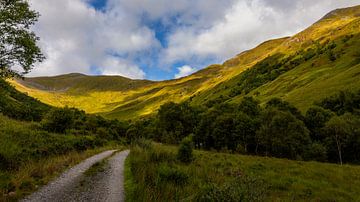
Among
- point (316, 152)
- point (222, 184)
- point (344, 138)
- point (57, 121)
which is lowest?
point (316, 152)

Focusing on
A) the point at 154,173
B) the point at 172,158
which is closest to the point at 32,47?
the point at 154,173

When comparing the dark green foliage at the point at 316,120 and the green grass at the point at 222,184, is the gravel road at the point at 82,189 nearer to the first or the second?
the green grass at the point at 222,184

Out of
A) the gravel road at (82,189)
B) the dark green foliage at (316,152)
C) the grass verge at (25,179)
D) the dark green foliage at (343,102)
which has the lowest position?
the dark green foliage at (316,152)

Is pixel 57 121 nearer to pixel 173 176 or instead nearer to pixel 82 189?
pixel 82 189

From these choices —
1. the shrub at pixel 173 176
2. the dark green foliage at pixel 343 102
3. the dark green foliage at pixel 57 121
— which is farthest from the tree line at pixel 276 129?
the shrub at pixel 173 176

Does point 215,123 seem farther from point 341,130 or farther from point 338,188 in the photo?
point 338,188

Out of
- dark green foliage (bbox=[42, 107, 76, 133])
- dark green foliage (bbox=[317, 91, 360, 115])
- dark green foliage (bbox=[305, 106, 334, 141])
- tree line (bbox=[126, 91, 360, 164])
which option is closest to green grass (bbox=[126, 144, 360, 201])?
dark green foliage (bbox=[42, 107, 76, 133])

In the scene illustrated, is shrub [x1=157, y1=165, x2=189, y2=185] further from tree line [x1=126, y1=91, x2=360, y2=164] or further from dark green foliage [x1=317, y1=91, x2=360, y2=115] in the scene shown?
dark green foliage [x1=317, y1=91, x2=360, y2=115]

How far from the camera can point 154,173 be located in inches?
687

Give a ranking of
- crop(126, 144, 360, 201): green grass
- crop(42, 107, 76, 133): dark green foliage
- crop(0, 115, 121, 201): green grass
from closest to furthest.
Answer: crop(126, 144, 360, 201): green grass < crop(0, 115, 121, 201): green grass < crop(42, 107, 76, 133): dark green foliage

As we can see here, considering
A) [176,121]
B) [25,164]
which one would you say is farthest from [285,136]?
[25,164]

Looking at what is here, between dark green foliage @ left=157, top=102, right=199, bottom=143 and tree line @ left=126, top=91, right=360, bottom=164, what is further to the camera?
dark green foliage @ left=157, top=102, right=199, bottom=143

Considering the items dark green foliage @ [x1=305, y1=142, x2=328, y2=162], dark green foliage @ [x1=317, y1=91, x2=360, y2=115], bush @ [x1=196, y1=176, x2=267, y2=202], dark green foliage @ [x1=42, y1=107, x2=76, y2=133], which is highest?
dark green foliage @ [x1=317, y1=91, x2=360, y2=115]

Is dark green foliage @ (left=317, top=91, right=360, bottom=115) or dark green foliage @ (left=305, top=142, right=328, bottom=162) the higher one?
dark green foliage @ (left=317, top=91, right=360, bottom=115)
